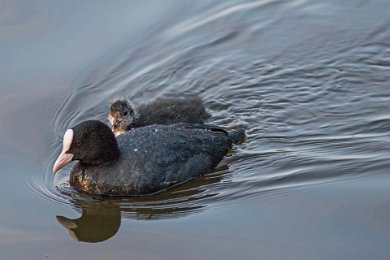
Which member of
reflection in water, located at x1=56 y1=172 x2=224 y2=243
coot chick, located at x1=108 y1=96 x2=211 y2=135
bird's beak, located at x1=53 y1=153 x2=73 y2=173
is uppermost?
bird's beak, located at x1=53 y1=153 x2=73 y2=173

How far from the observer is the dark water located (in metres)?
8.45

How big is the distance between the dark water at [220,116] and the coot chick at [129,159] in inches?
4.8

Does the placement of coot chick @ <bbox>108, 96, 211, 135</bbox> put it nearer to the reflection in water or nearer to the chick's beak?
the chick's beak

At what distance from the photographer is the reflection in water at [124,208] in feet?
29.1

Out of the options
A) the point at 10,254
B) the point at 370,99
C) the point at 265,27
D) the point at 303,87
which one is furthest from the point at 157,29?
the point at 10,254

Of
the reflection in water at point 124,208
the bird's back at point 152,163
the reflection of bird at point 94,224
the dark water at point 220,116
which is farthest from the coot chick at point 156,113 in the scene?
the reflection of bird at point 94,224

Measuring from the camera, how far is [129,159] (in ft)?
31.4

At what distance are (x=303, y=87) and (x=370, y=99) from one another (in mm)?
816

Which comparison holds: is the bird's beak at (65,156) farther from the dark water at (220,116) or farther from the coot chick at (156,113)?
the coot chick at (156,113)

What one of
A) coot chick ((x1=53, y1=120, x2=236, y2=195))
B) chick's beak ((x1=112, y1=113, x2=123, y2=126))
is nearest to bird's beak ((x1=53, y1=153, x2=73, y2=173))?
coot chick ((x1=53, y1=120, x2=236, y2=195))

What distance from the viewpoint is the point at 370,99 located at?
10.9 metres

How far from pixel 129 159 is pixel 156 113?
141 cm

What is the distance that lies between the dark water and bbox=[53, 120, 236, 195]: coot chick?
4.8 inches

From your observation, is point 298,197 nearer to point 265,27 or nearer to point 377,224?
point 377,224
